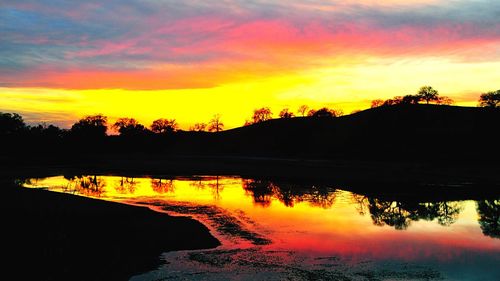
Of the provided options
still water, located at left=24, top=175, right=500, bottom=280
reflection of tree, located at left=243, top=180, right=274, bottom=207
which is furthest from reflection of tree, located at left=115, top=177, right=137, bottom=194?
reflection of tree, located at left=243, top=180, right=274, bottom=207

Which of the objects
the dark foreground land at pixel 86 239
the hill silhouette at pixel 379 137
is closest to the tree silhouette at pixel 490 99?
the hill silhouette at pixel 379 137

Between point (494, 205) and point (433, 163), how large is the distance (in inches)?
2178

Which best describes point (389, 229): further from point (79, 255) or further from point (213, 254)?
point (79, 255)

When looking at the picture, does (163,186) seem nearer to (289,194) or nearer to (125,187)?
(125,187)

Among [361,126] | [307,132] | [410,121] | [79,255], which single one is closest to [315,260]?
[79,255]

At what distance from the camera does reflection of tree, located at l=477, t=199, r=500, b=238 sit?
91.3 feet

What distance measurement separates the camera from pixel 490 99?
14338 centimetres

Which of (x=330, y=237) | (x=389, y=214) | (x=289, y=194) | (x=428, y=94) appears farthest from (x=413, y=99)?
(x=330, y=237)

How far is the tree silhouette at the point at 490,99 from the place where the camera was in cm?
14238

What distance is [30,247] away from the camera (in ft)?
60.2

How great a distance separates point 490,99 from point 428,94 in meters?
23.6

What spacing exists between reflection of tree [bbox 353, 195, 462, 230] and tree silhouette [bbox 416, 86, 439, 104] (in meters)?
134

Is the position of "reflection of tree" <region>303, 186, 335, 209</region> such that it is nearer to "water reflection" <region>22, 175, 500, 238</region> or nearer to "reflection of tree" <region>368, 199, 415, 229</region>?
"water reflection" <region>22, 175, 500, 238</region>

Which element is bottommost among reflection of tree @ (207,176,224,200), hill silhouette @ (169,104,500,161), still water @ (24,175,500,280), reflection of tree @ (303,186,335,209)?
still water @ (24,175,500,280)
